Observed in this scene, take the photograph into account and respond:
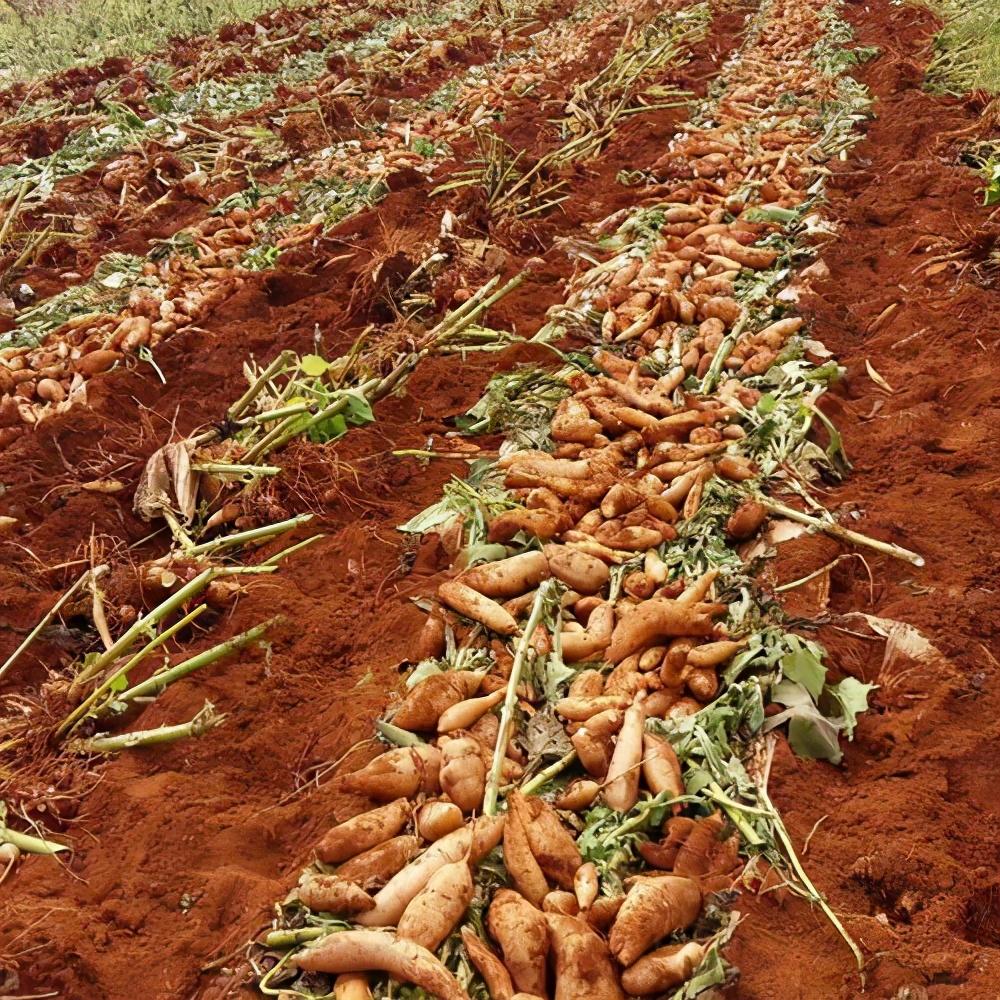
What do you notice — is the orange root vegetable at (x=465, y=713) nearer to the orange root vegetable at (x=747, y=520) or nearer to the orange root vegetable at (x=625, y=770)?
the orange root vegetable at (x=625, y=770)

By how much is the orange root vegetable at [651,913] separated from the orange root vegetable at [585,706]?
538mm

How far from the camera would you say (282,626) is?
3049 millimetres

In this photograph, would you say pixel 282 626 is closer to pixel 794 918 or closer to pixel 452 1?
pixel 794 918

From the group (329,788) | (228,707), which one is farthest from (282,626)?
(329,788)

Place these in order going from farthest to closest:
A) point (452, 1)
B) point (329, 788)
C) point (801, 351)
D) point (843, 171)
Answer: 1. point (452, 1)
2. point (843, 171)
3. point (801, 351)
4. point (329, 788)

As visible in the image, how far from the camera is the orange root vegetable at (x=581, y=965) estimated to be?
5.85 feet

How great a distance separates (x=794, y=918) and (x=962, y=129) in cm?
584

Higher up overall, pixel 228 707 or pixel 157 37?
pixel 157 37

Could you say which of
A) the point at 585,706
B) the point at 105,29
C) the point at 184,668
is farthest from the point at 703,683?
the point at 105,29

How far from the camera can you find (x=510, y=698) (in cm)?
242

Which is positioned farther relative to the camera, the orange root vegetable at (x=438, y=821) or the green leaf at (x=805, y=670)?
the green leaf at (x=805, y=670)

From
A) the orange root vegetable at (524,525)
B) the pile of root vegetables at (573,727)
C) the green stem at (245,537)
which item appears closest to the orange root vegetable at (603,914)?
the pile of root vegetables at (573,727)

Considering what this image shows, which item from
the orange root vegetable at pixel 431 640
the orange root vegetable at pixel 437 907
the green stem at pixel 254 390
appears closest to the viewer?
the orange root vegetable at pixel 437 907

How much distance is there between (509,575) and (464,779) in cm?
77
